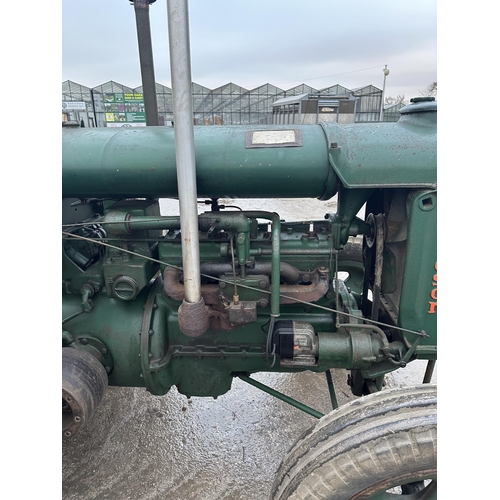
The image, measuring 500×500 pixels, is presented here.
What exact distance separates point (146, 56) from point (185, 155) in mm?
1288

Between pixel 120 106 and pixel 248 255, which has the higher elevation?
pixel 120 106

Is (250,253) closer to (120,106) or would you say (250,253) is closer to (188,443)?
(188,443)

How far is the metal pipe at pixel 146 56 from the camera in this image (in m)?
2.03

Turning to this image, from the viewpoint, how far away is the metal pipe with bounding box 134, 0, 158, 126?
2.03 m

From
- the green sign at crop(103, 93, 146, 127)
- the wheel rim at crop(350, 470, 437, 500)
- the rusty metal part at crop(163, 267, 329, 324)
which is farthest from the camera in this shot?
the green sign at crop(103, 93, 146, 127)

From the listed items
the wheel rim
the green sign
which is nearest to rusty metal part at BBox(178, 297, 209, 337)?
the wheel rim

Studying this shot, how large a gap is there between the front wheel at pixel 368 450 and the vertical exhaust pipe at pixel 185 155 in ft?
1.95

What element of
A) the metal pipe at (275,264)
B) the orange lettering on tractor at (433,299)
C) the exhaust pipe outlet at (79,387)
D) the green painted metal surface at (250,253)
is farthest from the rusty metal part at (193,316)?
the orange lettering on tractor at (433,299)

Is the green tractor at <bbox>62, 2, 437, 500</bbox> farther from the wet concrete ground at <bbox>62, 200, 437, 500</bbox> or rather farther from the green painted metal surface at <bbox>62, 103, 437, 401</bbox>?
the wet concrete ground at <bbox>62, 200, 437, 500</bbox>

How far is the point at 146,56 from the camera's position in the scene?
211 centimetres

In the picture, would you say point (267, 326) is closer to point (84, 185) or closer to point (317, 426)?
point (317, 426)

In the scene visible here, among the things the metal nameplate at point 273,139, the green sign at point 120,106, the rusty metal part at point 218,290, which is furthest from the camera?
the green sign at point 120,106

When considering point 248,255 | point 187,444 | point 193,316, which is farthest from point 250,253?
point 187,444

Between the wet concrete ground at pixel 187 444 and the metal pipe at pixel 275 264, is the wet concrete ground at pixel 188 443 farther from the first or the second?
the metal pipe at pixel 275 264
